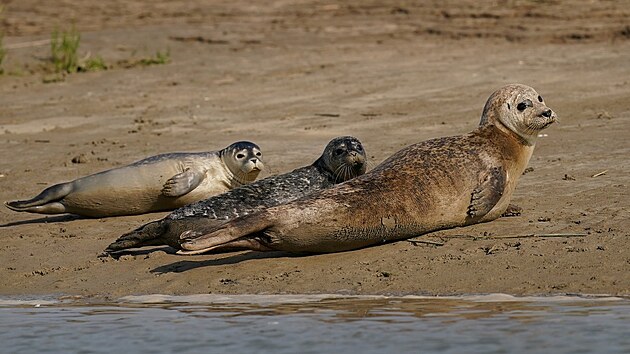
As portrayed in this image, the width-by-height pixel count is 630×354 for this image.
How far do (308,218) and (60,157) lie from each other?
154 inches

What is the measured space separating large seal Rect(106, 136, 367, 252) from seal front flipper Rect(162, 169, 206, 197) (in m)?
0.85

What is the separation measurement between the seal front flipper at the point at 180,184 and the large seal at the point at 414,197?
1.66 metres

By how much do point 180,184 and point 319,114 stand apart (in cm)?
261

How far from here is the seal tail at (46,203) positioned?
8.40 m

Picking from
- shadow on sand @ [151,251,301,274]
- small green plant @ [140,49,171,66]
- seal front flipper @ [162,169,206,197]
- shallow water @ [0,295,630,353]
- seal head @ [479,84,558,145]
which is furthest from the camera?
small green plant @ [140,49,171,66]

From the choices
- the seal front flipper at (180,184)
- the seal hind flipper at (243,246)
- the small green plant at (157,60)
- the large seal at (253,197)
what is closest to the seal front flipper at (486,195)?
the large seal at (253,197)

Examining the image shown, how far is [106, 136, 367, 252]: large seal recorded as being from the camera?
7.25 metres

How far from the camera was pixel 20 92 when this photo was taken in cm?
1241

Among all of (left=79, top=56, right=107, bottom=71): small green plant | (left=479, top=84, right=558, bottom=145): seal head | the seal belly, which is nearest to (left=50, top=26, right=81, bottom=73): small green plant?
(left=79, top=56, right=107, bottom=71): small green plant

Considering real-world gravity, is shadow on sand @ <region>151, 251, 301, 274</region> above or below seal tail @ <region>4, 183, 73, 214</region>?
below

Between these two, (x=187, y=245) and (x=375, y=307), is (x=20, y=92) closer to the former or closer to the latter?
(x=187, y=245)

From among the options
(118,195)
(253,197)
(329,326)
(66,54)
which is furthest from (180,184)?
(66,54)

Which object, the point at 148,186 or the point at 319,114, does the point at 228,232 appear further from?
the point at 319,114

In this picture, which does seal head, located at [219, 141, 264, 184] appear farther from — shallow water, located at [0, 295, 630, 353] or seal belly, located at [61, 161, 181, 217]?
shallow water, located at [0, 295, 630, 353]
